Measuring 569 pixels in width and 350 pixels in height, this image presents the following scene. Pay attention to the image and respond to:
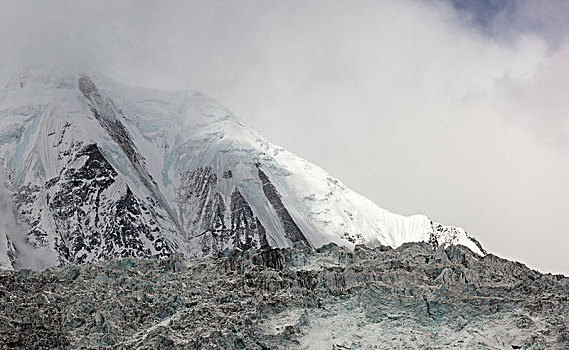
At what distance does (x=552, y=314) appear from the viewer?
304 ft

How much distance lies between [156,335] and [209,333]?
18.7ft

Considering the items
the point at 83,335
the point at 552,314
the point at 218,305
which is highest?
the point at 552,314

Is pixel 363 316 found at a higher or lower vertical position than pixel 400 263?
lower

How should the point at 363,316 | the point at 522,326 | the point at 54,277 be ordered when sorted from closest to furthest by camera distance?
the point at 522,326 → the point at 363,316 → the point at 54,277

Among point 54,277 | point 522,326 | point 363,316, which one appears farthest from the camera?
point 54,277

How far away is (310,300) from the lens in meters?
102

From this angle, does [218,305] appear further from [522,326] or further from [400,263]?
[522,326]

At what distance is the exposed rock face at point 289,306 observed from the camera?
93375 millimetres

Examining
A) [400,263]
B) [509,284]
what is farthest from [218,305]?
[509,284]

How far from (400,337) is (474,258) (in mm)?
21678

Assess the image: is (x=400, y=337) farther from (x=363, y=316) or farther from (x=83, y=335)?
(x=83, y=335)

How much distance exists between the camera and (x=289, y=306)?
101 meters

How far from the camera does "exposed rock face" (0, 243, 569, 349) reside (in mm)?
93375

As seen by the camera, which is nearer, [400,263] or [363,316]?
[363,316]
